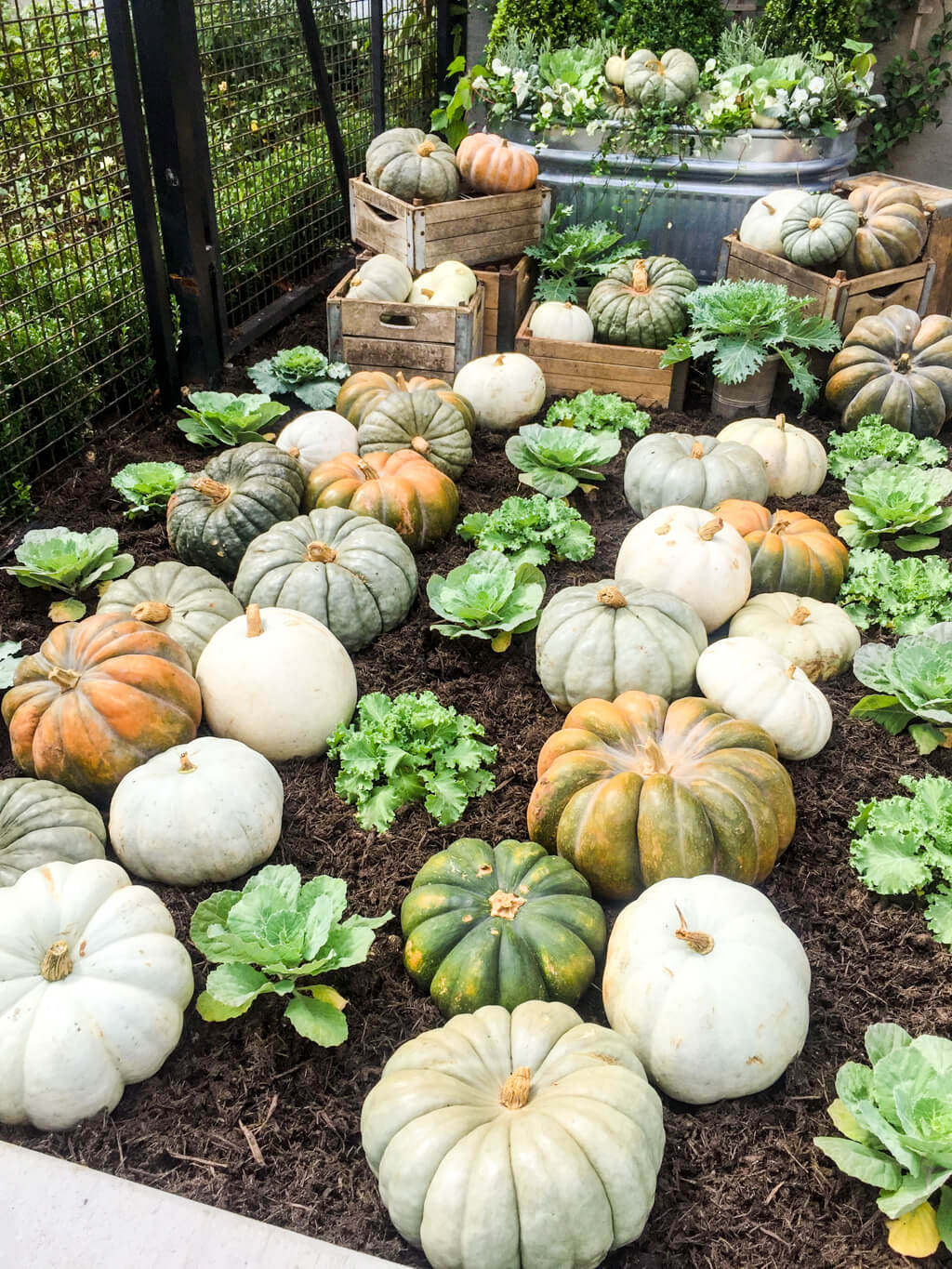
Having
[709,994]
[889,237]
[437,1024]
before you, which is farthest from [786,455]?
[437,1024]

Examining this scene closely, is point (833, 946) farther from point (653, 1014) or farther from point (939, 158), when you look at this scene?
point (939, 158)

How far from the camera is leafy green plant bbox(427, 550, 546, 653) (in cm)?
350

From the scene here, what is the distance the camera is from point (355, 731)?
3.21 meters

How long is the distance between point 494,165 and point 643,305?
138 cm

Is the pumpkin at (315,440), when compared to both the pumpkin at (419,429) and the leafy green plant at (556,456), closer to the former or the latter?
the pumpkin at (419,429)

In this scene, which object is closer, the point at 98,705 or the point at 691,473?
the point at 98,705

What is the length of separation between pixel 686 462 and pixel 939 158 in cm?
592

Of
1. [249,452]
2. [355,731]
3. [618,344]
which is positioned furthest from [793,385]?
[355,731]

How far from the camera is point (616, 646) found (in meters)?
3.18

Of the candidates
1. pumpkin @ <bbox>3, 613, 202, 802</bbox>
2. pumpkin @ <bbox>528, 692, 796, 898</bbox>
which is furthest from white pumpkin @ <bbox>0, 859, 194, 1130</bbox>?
pumpkin @ <bbox>528, 692, 796, 898</bbox>

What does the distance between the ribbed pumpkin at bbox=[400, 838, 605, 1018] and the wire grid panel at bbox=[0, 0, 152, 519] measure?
2.77 meters

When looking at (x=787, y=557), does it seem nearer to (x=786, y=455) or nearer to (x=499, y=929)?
(x=786, y=455)

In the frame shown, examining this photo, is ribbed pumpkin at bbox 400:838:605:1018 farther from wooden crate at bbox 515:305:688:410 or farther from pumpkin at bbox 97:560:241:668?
wooden crate at bbox 515:305:688:410

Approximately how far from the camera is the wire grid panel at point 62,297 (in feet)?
13.7
